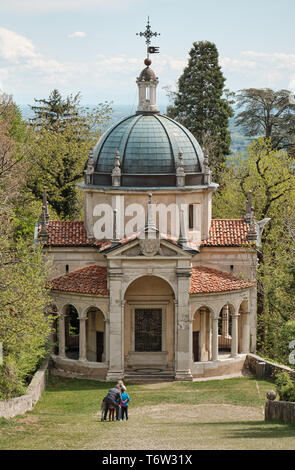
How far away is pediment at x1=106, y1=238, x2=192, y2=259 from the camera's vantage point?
41000 millimetres

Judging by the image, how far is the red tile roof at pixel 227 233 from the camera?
45.3 metres

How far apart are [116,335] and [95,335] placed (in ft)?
11.2

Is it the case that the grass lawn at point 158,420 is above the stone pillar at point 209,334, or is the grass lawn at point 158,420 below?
below

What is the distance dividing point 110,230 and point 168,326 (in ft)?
20.8

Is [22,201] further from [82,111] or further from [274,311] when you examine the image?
[274,311]

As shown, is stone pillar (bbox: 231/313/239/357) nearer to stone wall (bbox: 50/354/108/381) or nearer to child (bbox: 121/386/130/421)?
stone wall (bbox: 50/354/108/381)

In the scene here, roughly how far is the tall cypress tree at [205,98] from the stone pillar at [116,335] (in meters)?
32.9

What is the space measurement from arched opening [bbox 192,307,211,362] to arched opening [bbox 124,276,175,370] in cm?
175

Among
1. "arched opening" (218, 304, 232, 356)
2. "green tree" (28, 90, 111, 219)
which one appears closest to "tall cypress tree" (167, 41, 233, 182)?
"green tree" (28, 90, 111, 219)

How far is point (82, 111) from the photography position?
240 feet

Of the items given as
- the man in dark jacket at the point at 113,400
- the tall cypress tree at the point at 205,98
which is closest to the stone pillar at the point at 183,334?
the man in dark jacket at the point at 113,400

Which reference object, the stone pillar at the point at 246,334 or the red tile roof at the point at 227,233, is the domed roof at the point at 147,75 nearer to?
the red tile roof at the point at 227,233

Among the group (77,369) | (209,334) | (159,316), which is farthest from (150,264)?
(77,369)
